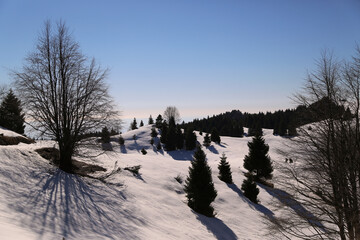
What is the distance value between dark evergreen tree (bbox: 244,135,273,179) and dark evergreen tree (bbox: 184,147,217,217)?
12.9 m

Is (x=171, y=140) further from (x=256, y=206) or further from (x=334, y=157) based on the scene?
(x=334, y=157)

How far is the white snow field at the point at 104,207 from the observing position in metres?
7.07

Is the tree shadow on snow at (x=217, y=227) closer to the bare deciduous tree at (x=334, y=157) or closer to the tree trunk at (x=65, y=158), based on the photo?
the bare deciduous tree at (x=334, y=157)

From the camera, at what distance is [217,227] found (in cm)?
1327

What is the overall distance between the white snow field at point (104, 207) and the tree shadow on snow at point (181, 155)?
3476cm

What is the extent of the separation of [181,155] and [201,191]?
4190 cm

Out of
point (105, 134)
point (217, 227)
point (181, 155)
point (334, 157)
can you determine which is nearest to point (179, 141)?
point (181, 155)

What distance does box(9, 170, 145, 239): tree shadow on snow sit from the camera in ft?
23.1

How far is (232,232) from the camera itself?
13.2m

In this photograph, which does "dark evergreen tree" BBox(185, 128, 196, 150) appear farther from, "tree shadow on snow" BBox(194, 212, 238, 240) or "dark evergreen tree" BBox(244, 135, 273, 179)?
"tree shadow on snow" BBox(194, 212, 238, 240)

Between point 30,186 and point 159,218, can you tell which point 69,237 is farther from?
point 159,218

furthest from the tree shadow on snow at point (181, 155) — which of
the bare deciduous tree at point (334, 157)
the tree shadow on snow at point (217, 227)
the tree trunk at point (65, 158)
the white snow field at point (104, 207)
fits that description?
the bare deciduous tree at point (334, 157)

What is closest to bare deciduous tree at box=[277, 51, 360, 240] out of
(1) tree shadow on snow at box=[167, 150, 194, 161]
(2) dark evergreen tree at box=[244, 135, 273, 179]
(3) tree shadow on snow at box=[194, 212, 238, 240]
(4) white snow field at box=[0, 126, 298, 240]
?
(4) white snow field at box=[0, 126, 298, 240]

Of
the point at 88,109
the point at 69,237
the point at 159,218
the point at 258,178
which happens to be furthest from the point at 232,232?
the point at 258,178
